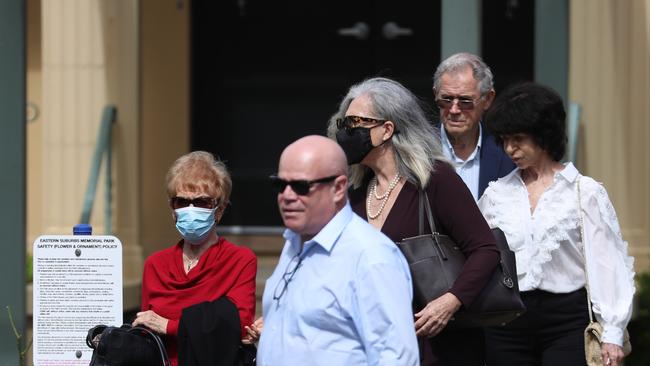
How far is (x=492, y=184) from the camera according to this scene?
4848mm

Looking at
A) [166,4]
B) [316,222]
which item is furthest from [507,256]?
[166,4]

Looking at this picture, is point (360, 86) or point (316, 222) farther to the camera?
point (360, 86)

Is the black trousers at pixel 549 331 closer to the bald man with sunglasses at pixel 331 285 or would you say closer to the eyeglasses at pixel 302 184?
the bald man with sunglasses at pixel 331 285

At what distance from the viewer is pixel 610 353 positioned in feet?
14.5

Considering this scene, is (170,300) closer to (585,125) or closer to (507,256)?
(507,256)

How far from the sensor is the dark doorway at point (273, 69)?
930cm

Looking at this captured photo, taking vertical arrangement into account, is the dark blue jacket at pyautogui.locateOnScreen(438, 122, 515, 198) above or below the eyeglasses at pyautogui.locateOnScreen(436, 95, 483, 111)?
below

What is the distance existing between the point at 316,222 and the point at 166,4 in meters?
5.85

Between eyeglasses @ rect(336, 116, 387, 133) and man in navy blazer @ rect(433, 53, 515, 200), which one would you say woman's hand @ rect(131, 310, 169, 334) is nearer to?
eyeglasses @ rect(336, 116, 387, 133)

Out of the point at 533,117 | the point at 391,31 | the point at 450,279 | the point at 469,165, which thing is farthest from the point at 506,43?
the point at 450,279

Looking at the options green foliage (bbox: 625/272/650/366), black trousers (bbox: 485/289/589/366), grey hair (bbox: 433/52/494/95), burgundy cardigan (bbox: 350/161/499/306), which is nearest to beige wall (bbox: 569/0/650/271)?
green foliage (bbox: 625/272/650/366)

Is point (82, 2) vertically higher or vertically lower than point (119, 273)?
higher

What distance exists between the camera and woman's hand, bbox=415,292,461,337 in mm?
4094

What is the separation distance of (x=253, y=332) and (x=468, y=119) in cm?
130
